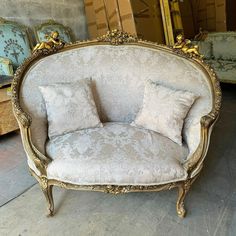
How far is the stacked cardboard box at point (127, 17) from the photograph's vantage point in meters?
3.34

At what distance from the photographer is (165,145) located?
54.7 inches

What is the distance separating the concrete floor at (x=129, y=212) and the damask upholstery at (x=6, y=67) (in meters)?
1.29

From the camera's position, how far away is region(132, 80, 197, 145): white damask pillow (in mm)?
1429

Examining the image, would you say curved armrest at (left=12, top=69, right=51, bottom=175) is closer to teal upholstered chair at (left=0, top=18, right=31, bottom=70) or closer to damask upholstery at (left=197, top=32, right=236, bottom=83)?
teal upholstered chair at (left=0, top=18, right=31, bottom=70)

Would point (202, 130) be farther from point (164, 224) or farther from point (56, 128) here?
point (56, 128)

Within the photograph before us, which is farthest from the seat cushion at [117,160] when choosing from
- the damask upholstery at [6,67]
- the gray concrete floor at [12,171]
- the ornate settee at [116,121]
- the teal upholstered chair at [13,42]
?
the teal upholstered chair at [13,42]

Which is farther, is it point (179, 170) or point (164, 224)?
point (164, 224)

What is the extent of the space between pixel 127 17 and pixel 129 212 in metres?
2.63

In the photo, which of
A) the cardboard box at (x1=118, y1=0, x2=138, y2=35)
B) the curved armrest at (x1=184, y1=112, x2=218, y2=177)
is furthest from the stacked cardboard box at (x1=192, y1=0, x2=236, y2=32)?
the curved armrest at (x1=184, y1=112, x2=218, y2=177)

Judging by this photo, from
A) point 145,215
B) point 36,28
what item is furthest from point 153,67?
point 36,28

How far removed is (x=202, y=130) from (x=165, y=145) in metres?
0.21

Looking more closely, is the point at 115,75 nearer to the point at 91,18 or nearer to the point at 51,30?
the point at 51,30

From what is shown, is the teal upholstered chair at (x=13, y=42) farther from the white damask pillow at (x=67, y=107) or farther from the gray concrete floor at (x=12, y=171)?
the white damask pillow at (x=67, y=107)

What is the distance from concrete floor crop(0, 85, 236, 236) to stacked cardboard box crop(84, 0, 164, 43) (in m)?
2.28
